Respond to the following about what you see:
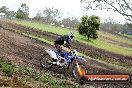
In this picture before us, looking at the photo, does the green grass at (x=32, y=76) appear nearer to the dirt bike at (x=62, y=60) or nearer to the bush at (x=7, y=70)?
the bush at (x=7, y=70)

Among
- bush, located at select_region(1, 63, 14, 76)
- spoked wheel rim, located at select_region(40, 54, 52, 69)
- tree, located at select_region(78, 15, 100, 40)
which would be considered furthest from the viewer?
tree, located at select_region(78, 15, 100, 40)

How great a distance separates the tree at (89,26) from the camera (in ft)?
187

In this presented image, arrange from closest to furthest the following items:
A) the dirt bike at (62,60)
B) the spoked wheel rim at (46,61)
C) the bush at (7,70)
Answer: the bush at (7,70), the dirt bike at (62,60), the spoked wheel rim at (46,61)

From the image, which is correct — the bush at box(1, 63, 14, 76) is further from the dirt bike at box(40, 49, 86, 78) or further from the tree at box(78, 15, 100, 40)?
the tree at box(78, 15, 100, 40)

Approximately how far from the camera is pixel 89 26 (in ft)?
187

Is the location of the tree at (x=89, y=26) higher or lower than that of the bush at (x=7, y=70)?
lower

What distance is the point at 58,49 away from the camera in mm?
18562

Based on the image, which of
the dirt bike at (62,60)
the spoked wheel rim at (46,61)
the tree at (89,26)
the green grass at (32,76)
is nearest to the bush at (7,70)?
the green grass at (32,76)

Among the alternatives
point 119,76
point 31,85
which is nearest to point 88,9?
point 31,85

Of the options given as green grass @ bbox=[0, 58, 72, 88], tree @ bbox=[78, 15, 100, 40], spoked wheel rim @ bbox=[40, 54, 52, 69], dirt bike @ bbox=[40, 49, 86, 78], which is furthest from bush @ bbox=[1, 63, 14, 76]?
tree @ bbox=[78, 15, 100, 40]

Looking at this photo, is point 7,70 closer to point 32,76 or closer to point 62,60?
point 32,76

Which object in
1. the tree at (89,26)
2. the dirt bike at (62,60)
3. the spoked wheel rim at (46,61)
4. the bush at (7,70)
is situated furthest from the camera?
the tree at (89,26)

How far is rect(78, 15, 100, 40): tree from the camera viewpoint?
187ft

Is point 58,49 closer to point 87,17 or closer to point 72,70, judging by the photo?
point 72,70
